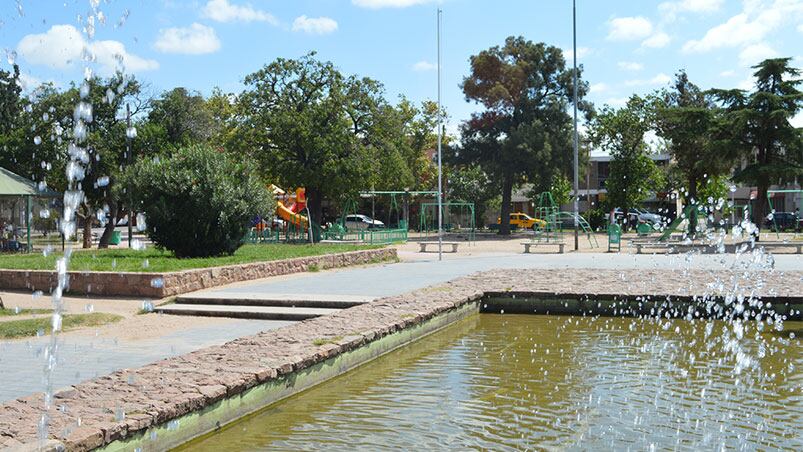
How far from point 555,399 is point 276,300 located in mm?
7140

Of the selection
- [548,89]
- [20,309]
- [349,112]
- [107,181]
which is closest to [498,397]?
[20,309]

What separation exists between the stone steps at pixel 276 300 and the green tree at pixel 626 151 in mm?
46069

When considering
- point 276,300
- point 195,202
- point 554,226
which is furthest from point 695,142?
point 276,300

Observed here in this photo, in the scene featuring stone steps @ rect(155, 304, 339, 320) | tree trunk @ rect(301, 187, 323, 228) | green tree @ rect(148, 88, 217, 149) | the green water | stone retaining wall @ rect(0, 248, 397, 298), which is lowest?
the green water

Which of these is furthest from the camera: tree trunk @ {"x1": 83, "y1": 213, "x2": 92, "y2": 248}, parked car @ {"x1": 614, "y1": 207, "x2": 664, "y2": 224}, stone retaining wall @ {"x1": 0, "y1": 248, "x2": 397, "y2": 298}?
parked car @ {"x1": 614, "y1": 207, "x2": 664, "y2": 224}

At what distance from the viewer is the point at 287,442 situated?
646 centimetres

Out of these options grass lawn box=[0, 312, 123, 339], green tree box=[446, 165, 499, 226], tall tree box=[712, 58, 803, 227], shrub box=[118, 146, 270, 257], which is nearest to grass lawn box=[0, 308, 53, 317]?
grass lawn box=[0, 312, 123, 339]

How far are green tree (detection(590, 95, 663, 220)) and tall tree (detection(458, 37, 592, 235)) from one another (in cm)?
669

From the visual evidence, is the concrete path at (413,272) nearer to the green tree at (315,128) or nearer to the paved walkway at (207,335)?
the paved walkway at (207,335)

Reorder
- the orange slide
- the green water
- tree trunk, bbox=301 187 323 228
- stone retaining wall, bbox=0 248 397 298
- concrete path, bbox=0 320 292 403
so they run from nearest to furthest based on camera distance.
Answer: the green water, concrete path, bbox=0 320 292 403, stone retaining wall, bbox=0 248 397 298, tree trunk, bbox=301 187 323 228, the orange slide

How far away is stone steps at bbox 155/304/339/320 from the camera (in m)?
12.8

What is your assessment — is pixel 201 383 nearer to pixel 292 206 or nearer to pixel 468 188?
pixel 292 206

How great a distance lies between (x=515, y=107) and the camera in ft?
169

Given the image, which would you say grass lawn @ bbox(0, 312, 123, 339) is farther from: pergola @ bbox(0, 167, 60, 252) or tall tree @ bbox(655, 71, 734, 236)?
tall tree @ bbox(655, 71, 734, 236)
